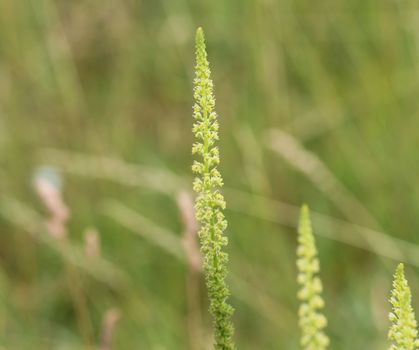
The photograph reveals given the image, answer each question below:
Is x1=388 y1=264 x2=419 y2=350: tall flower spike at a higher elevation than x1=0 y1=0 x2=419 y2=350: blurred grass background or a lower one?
lower

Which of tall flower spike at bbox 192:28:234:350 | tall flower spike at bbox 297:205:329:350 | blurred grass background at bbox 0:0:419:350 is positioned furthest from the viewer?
blurred grass background at bbox 0:0:419:350

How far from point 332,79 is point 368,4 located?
56cm

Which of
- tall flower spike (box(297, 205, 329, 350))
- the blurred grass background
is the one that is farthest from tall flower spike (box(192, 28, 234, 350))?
the blurred grass background

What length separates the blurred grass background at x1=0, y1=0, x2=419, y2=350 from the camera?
14.7ft

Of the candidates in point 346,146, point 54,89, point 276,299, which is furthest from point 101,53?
point 276,299

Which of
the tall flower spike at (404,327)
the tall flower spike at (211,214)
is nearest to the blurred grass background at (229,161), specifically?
the tall flower spike at (211,214)

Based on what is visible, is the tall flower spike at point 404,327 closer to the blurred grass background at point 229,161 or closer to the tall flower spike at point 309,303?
the tall flower spike at point 309,303

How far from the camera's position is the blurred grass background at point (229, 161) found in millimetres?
4484

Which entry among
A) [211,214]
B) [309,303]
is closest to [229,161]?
[211,214]

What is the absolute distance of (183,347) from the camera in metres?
4.19

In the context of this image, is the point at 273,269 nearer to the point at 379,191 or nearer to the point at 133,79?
the point at 379,191

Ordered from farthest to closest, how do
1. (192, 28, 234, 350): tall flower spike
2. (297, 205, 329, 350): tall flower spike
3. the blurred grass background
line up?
the blurred grass background, (192, 28, 234, 350): tall flower spike, (297, 205, 329, 350): tall flower spike

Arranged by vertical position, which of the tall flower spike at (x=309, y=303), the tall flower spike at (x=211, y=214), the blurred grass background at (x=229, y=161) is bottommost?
the tall flower spike at (x=309, y=303)

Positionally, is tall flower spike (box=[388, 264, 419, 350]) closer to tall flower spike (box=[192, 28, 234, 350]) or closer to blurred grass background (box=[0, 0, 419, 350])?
tall flower spike (box=[192, 28, 234, 350])
